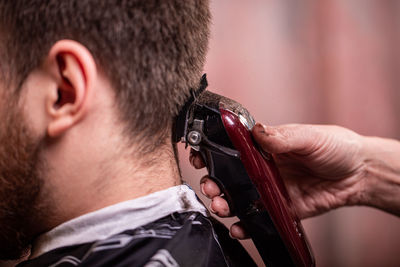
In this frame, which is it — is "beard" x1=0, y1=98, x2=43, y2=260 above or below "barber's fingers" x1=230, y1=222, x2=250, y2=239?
above

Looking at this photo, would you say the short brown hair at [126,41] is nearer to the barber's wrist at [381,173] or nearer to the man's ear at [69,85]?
the man's ear at [69,85]

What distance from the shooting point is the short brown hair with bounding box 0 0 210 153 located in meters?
0.60

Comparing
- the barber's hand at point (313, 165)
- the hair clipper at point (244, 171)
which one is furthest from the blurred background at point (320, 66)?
the hair clipper at point (244, 171)

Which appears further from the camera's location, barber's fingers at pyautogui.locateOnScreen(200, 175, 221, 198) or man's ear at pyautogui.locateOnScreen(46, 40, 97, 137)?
barber's fingers at pyautogui.locateOnScreen(200, 175, 221, 198)

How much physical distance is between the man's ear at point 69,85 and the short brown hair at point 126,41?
0.08ft

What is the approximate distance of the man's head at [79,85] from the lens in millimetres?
603

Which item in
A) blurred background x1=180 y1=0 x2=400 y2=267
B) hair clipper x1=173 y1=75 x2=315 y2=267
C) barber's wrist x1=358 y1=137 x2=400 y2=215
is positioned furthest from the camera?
blurred background x1=180 y1=0 x2=400 y2=267

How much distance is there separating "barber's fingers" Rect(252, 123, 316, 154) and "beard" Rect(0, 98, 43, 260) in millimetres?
414

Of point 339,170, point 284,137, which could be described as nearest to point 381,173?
point 339,170

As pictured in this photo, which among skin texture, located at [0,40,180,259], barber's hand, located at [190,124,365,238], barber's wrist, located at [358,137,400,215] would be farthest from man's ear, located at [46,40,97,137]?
barber's wrist, located at [358,137,400,215]

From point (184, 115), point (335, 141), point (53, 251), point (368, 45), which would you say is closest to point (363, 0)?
point (368, 45)

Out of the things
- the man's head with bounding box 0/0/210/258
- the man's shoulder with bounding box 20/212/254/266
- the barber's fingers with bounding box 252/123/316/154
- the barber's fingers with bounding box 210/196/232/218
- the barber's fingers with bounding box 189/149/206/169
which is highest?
the man's head with bounding box 0/0/210/258

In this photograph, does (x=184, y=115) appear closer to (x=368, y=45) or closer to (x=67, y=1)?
(x=67, y=1)

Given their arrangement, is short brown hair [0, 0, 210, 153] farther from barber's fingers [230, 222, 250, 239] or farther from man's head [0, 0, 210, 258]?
barber's fingers [230, 222, 250, 239]
